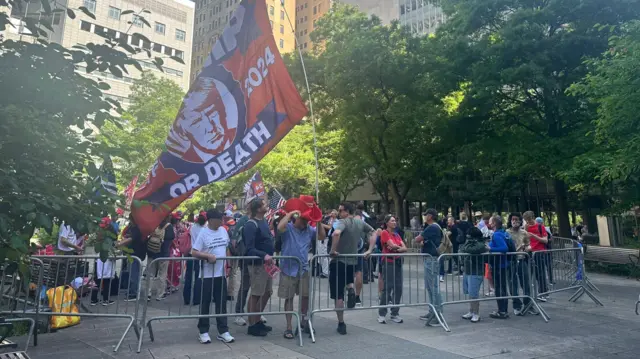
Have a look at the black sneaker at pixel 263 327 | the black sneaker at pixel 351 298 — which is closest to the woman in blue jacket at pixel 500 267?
the black sneaker at pixel 351 298

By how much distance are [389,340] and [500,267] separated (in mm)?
2899

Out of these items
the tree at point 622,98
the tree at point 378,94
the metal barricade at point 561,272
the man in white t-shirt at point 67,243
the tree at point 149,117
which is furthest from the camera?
the tree at point 149,117

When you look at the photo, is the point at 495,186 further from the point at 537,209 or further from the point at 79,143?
the point at 79,143

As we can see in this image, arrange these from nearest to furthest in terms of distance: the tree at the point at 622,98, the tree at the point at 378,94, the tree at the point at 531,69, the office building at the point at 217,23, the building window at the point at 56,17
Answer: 1. the building window at the point at 56,17
2. the tree at the point at 622,98
3. the tree at the point at 531,69
4. the tree at the point at 378,94
5. the office building at the point at 217,23

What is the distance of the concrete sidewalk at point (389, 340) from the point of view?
530 centimetres

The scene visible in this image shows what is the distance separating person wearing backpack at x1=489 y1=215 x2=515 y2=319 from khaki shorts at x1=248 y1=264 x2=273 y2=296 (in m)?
4.31

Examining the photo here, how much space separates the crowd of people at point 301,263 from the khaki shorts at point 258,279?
0.05 ft

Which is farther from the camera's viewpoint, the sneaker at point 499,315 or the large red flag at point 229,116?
the sneaker at point 499,315

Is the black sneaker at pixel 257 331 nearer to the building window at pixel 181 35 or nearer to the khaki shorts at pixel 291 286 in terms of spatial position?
the khaki shorts at pixel 291 286

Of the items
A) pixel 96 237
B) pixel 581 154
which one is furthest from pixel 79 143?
pixel 581 154

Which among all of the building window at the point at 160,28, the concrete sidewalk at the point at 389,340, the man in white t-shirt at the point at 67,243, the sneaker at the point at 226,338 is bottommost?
the concrete sidewalk at the point at 389,340

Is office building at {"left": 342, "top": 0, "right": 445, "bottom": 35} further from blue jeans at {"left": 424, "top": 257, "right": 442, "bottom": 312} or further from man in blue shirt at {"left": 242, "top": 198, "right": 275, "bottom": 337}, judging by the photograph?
man in blue shirt at {"left": 242, "top": 198, "right": 275, "bottom": 337}

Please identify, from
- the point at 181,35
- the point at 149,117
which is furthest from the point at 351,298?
the point at 181,35

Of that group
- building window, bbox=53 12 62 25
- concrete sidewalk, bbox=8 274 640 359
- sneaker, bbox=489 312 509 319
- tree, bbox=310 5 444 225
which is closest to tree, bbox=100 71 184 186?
tree, bbox=310 5 444 225
